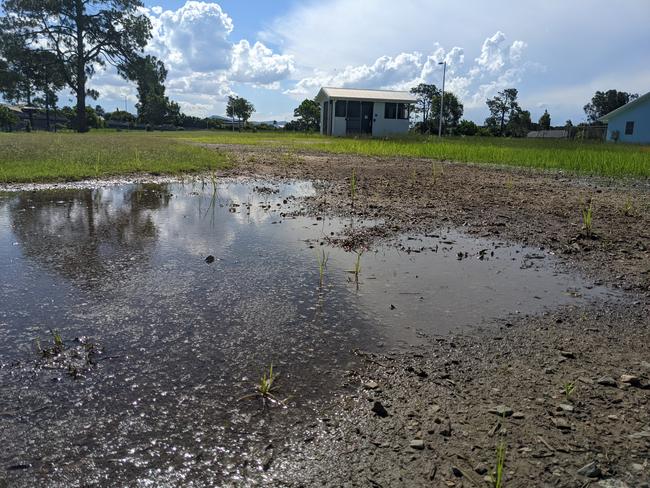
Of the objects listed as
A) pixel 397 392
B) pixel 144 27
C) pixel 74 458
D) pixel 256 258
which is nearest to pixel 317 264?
pixel 256 258

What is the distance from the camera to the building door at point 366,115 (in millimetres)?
40075

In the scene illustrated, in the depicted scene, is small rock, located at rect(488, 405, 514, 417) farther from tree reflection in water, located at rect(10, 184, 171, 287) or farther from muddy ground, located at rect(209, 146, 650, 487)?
tree reflection in water, located at rect(10, 184, 171, 287)

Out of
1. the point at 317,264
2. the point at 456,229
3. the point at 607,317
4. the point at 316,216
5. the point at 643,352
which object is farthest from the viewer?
the point at 316,216

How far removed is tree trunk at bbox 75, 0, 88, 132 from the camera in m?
36.9

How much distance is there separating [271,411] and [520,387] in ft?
4.19

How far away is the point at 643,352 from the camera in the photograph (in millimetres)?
2979

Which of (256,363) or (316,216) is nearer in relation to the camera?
(256,363)

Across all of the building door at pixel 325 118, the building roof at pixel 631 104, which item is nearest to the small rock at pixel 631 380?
the building door at pixel 325 118

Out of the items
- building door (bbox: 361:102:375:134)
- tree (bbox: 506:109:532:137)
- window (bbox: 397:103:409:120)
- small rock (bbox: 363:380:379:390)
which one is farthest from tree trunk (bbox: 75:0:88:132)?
tree (bbox: 506:109:532:137)

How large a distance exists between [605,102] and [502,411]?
93549 mm

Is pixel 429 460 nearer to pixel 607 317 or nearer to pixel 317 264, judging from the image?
pixel 607 317

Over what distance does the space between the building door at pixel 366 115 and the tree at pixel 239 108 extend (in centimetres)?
3628

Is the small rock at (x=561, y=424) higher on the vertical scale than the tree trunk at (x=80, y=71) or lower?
lower

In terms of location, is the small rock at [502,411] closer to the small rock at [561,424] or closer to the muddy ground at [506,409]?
the muddy ground at [506,409]
